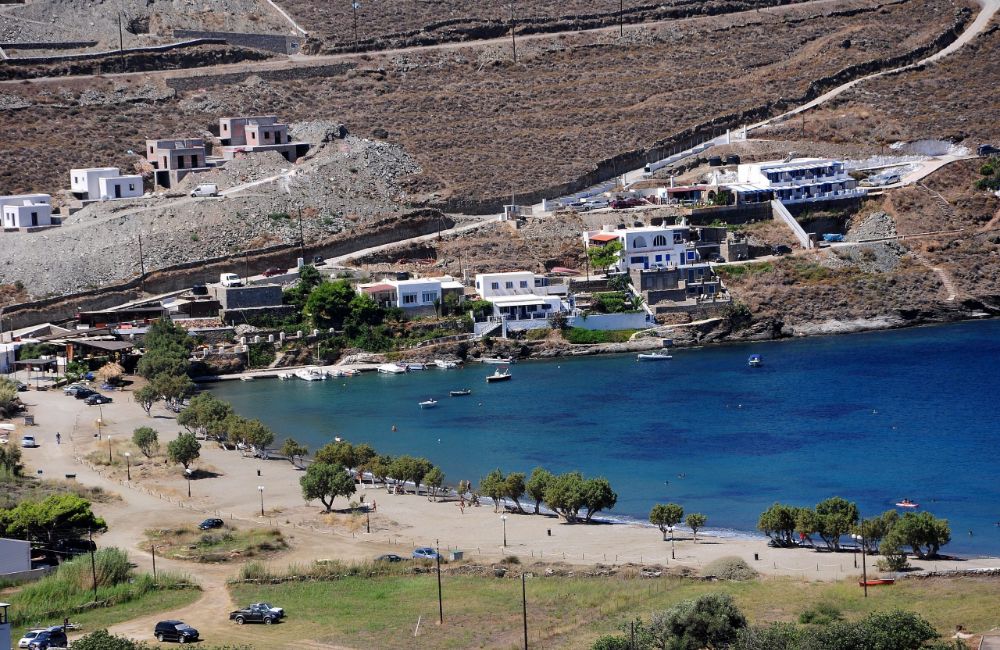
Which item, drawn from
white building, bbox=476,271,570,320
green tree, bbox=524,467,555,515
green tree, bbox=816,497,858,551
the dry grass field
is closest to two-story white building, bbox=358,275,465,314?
white building, bbox=476,271,570,320

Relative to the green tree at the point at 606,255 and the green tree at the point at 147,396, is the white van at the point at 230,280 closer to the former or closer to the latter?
the green tree at the point at 147,396

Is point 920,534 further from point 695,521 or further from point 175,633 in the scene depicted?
point 175,633

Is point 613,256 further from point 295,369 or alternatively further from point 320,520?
point 320,520

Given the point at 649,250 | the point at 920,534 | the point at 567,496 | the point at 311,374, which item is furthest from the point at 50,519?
the point at 649,250

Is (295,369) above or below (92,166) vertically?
below

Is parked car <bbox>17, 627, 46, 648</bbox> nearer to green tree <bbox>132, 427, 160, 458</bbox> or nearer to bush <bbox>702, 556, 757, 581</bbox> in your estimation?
bush <bbox>702, 556, 757, 581</bbox>

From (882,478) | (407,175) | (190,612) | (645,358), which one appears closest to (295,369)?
(645,358)
